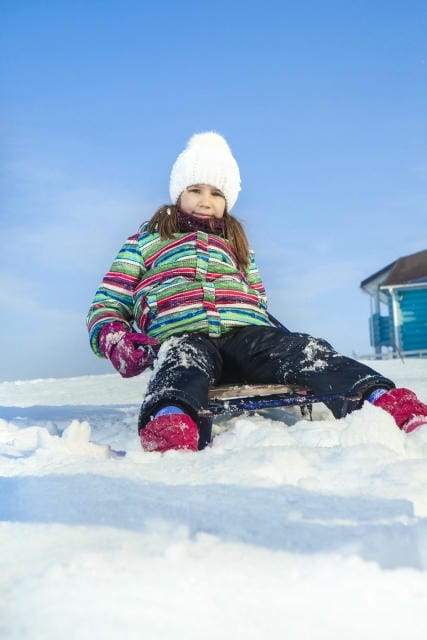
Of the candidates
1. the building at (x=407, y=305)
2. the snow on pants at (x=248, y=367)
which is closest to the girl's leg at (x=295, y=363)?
the snow on pants at (x=248, y=367)

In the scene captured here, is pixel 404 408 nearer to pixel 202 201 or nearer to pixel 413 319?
pixel 202 201

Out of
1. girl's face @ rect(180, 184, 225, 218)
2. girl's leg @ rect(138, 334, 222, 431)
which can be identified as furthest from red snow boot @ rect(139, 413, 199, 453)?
girl's face @ rect(180, 184, 225, 218)

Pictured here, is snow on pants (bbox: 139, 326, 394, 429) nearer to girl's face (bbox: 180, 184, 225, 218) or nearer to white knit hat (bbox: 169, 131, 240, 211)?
girl's face (bbox: 180, 184, 225, 218)

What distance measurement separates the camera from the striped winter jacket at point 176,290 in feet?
Result: 9.49

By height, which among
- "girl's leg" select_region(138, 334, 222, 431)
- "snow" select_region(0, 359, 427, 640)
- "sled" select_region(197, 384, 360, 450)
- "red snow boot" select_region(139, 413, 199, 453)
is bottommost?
"snow" select_region(0, 359, 427, 640)

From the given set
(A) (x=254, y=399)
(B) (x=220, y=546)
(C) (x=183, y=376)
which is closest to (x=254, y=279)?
(A) (x=254, y=399)

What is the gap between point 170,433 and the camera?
197 centimetres

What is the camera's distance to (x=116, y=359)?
2.69 meters

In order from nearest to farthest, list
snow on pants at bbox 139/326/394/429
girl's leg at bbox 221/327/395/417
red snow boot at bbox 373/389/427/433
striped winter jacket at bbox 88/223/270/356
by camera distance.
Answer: red snow boot at bbox 373/389/427/433 → snow on pants at bbox 139/326/394/429 → girl's leg at bbox 221/327/395/417 → striped winter jacket at bbox 88/223/270/356

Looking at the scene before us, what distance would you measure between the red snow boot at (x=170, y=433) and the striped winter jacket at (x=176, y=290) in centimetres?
85

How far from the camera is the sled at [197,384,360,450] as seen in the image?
2.32 m

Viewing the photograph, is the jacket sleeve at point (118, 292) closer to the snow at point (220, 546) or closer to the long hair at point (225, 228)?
the long hair at point (225, 228)

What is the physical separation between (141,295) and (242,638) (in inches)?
92.6

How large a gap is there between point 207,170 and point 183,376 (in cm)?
166
